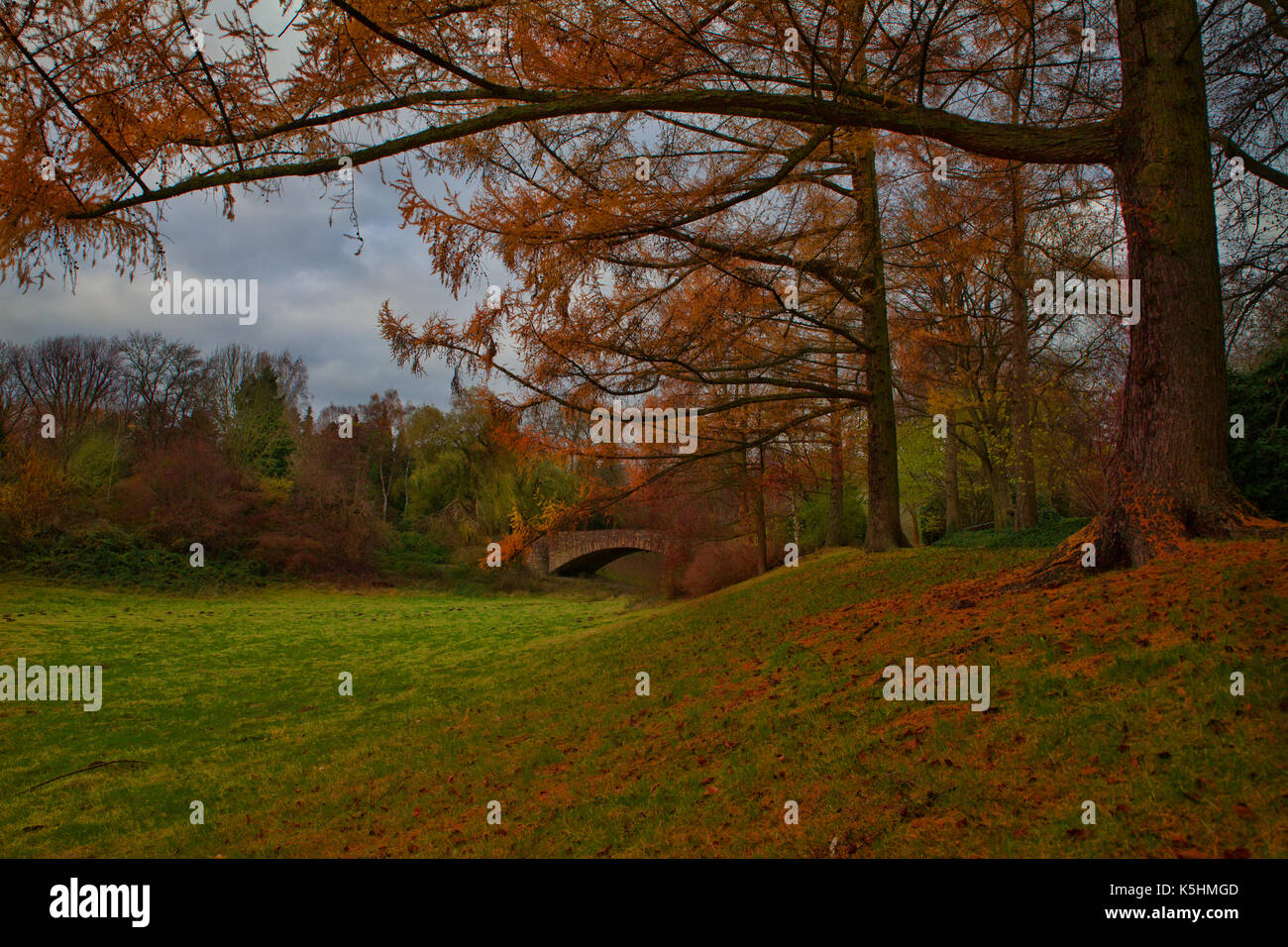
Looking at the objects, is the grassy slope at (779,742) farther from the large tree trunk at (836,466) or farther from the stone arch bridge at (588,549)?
the stone arch bridge at (588,549)

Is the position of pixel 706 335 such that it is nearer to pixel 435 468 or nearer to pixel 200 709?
pixel 200 709

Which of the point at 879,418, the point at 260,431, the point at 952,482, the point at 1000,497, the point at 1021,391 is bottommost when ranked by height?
the point at 1000,497

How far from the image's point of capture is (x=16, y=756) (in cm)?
847

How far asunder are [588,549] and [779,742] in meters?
31.8

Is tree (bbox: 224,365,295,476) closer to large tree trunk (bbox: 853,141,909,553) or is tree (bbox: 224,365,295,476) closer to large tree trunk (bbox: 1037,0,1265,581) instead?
large tree trunk (bbox: 853,141,909,553)

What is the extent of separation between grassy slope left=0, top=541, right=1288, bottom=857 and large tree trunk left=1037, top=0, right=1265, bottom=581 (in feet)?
1.86

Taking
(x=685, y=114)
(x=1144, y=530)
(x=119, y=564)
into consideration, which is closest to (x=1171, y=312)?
(x=1144, y=530)

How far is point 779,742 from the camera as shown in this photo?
16.4 ft

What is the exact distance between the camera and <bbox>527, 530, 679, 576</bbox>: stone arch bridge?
33.7m

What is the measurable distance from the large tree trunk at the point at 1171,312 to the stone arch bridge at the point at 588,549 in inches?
968

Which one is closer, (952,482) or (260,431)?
(952,482)

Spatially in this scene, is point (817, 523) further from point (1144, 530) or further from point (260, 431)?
point (260, 431)
